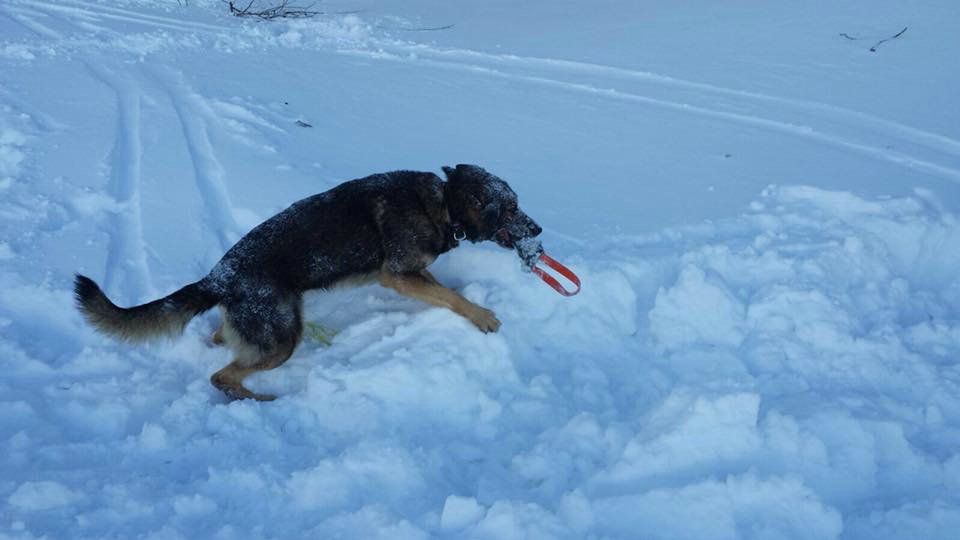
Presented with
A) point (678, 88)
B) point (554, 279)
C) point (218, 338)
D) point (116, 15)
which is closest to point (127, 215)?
point (218, 338)

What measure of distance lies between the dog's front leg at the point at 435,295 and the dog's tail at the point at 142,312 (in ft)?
3.16

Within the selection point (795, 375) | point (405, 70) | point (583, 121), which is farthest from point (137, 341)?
point (405, 70)

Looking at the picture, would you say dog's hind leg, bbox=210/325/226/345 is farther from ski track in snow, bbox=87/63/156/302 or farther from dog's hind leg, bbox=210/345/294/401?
ski track in snow, bbox=87/63/156/302

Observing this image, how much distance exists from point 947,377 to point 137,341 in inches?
154

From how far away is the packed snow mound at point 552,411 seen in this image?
2.64 m

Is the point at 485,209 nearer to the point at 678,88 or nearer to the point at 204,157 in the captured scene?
the point at 204,157

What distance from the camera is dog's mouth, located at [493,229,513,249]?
3.84 metres

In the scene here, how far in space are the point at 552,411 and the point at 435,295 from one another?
963 mm

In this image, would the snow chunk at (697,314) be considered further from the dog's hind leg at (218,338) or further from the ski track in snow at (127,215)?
the ski track in snow at (127,215)

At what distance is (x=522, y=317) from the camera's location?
388cm

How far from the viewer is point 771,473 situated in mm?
2781

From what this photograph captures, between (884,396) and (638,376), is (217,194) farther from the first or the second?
(884,396)

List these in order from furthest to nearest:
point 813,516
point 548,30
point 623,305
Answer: point 548,30 < point 623,305 < point 813,516

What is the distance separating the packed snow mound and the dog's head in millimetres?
359
